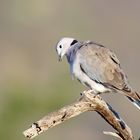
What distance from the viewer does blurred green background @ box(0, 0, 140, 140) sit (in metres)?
15.5

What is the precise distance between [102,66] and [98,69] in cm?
5

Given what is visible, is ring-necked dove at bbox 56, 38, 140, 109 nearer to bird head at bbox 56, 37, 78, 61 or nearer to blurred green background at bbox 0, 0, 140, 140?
bird head at bbox 56, 37, 78, 61

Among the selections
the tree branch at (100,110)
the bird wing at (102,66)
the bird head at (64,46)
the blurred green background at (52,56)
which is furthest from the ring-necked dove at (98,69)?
the blurred green background at (52,56)

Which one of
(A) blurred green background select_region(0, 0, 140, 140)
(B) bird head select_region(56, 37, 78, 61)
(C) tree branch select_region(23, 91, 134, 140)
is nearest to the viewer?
(C) tree branch select_region(23, 91, 134, 140)

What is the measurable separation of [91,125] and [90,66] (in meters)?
10.0

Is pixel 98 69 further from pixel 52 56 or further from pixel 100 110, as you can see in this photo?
pixel 52 56

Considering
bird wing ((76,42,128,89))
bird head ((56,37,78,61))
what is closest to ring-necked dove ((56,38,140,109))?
bird wing ((76,42,128,89))

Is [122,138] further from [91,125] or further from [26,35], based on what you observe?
[26,35]

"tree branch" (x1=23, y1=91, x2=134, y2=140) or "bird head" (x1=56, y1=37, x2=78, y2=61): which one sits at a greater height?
"bird head" (x1=56, y1=37, x2=78, y2=61)

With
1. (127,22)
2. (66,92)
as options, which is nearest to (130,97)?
(66,92)

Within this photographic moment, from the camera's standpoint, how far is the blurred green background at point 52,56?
50.8ft

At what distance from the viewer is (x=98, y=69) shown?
9547 mm

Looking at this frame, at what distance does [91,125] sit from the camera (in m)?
19.6

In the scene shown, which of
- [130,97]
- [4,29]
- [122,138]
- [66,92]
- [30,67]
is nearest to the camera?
[122,138]
